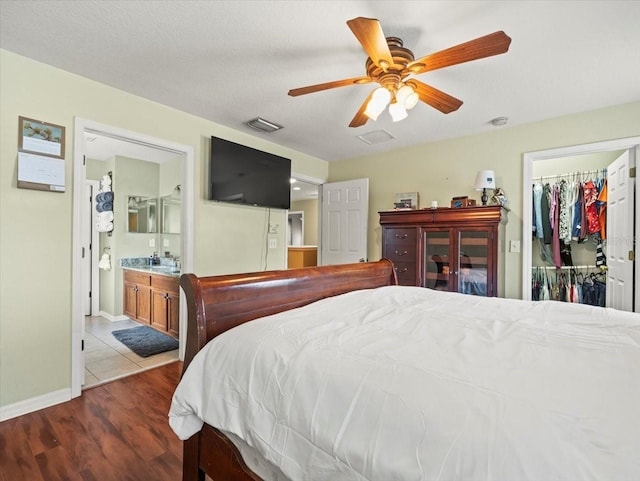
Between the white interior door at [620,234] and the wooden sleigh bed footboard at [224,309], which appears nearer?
the wooden sleigh bed footboard at [224,309]

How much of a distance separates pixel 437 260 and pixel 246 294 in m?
2.44

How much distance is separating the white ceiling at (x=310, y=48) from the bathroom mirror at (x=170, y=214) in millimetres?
1935

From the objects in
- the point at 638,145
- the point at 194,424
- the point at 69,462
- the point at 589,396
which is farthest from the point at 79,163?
the point at 638,145

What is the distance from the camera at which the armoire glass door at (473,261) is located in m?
3.02

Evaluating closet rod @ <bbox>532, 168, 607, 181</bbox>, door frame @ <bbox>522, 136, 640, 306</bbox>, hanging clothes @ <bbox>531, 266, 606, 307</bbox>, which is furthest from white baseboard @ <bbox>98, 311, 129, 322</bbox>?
closet rod @ <bbox>532, 168, 607, 181</bbox>

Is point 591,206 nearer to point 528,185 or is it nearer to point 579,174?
point 579,174

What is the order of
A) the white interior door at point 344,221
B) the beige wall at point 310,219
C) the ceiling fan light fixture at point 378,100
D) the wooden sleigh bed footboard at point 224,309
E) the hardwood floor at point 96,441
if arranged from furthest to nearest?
the beige wall at point 310,219 < the white interior door at point 344,221 < the ceiling fan light fixture at point 378,100 < the hardwood floor at point 96,441 < the wooden sleigh bed footboard at point 224,309

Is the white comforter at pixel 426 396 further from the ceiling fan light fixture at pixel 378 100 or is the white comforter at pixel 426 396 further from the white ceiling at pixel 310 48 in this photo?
the white ceiling at pixel 310 48

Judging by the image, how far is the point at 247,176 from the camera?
3.46 meters

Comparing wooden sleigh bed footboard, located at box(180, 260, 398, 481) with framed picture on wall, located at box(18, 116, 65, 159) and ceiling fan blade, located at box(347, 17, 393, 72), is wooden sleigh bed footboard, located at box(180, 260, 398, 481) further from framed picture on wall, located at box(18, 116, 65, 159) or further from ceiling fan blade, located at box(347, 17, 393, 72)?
framed picture on wall, located at box(18, 116, 65, 159)

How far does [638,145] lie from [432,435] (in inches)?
134

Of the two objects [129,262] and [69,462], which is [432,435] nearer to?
[69,462]

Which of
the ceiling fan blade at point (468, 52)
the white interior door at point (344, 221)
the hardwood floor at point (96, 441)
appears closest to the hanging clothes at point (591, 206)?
the white interior door at point (344, 221)

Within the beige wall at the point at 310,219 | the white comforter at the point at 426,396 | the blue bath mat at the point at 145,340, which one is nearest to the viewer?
Result: the white comforter at the point at 426,396
